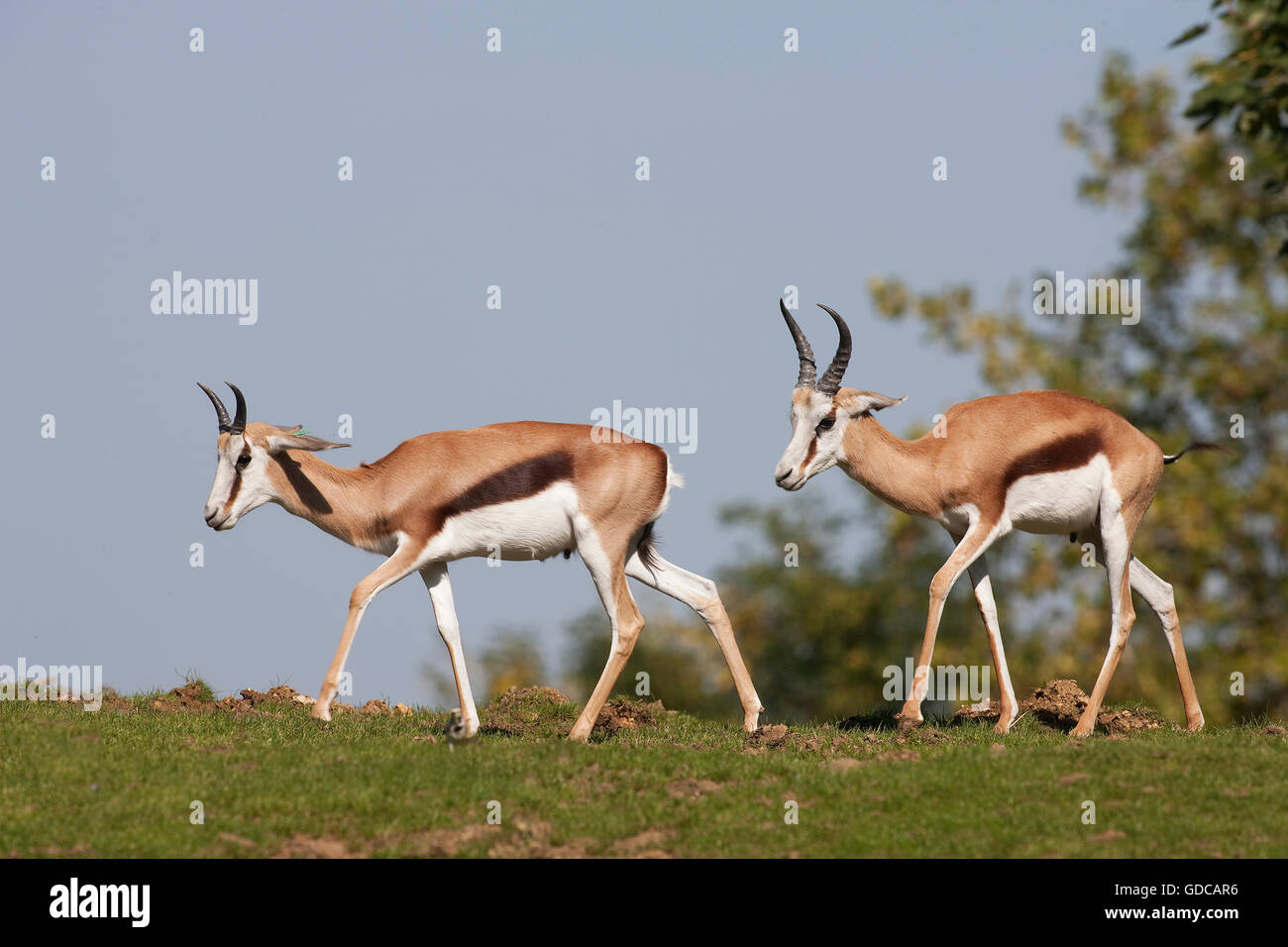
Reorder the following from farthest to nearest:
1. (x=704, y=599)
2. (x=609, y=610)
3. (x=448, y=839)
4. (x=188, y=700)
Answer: (x=188, y=700) → (x=704, y=599) → (x=609, y=610) → (x=448, y=839)

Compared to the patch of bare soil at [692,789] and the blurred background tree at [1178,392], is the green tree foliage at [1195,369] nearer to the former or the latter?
the blurred background tree at [1178,392]

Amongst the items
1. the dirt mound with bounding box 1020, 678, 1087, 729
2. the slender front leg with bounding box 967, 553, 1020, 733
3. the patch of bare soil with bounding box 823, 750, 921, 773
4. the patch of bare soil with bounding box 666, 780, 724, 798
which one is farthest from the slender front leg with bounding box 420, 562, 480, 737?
the dirt mound with bounding box 1020, 678, 1087, 729

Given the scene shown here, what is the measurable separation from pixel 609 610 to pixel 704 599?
1.22 meters

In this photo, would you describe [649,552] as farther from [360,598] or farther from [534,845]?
[534,845]

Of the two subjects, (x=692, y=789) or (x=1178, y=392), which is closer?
(x=692, y=789)

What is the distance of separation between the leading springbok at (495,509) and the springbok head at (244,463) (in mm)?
16

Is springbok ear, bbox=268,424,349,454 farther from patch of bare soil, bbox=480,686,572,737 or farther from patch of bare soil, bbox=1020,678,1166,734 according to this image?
patch of bare soil, bbox=1020,678,1166,734

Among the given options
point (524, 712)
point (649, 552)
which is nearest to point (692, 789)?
point (649, 552)

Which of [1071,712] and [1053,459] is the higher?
[1053,459]

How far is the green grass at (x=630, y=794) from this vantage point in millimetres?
11977

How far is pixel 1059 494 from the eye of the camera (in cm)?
1650

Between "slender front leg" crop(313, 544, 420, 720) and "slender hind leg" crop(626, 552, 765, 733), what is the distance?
2.39 meters
